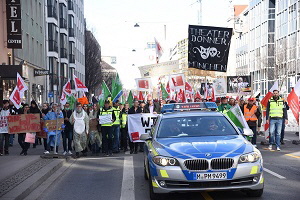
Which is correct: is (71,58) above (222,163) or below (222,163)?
above

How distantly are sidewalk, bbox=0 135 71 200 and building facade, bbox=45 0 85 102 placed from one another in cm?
3196

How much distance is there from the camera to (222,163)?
7.95 m

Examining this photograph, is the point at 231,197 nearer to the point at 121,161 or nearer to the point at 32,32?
the point at 121,161

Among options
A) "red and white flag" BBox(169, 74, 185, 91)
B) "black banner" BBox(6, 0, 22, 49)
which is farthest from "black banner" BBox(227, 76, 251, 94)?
"black banner" BBox(6, 0, 22, 49)

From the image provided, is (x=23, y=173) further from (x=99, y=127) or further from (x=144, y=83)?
(x=144, y=83)

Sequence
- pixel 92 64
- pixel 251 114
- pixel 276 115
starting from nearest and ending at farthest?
1. pixel 276 115
2. pixel 251 114
3. pixel 92 64

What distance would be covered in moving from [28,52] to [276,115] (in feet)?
86.1

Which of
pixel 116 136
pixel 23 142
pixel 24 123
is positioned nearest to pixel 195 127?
pixel 116 136

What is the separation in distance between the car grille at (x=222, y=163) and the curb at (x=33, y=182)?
3.30 metres

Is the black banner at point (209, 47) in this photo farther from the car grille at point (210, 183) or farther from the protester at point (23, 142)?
the car grille at point (210, 183)

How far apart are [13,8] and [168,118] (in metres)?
22.2

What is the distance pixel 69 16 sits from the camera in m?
70.9

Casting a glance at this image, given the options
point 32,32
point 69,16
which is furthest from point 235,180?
point 69,16

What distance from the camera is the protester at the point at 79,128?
54.1ft
